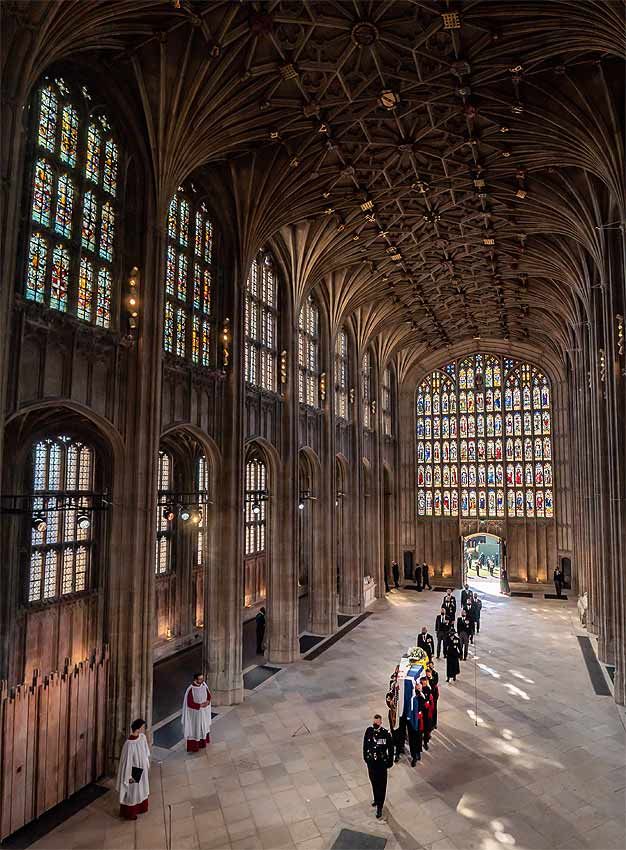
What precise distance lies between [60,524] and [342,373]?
16.1 metres

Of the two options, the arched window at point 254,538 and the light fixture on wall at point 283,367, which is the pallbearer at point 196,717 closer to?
the light fixture on wall at point 283,367

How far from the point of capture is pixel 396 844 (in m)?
8.23

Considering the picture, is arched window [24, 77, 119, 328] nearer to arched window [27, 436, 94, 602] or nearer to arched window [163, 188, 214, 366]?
arched window [163, 188, 214, 366]

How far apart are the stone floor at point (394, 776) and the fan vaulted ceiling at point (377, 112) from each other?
40.0 feet

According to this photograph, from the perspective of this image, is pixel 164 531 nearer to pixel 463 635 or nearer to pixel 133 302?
pixel 133 302

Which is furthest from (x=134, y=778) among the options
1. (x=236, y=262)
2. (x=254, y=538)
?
(x=254, y=538)

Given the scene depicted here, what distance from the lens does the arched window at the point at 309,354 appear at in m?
22.2

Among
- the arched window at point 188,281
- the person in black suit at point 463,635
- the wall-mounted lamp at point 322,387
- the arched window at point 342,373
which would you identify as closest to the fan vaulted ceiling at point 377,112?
the arched window at point 188,281

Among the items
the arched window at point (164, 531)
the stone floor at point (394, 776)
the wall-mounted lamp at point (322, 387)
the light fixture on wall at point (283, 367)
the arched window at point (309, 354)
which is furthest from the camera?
the wall-mounted lamp at point (322, 387)

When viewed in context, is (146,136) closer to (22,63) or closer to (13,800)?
(22,63)

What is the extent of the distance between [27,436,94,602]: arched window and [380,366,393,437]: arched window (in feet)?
75.1

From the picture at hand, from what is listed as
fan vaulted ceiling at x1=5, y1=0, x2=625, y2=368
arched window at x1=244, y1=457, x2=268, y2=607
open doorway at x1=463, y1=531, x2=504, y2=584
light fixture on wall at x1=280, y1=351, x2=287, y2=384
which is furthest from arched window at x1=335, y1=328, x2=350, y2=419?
open doorway at x1=463, y1=531, x2=504, y2=584

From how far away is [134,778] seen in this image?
8.98 meters

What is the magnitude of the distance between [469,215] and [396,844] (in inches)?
739
